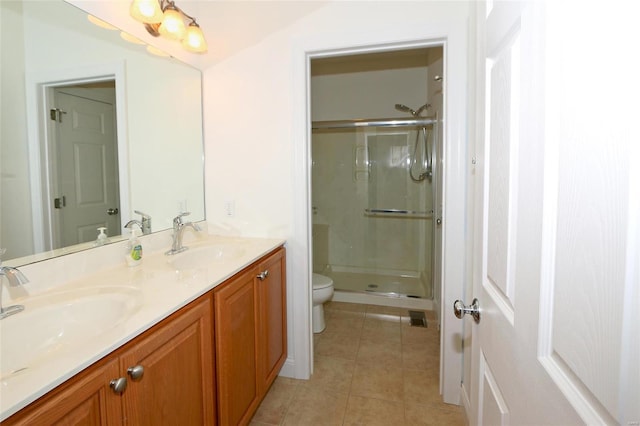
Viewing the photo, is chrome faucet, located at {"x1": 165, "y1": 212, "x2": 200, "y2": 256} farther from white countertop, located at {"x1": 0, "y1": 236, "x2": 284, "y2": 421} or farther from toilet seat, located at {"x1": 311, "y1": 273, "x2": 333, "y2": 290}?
toilet seat, located at {"x1": 311, "y1": 273, "x2": 333, "y2": 290}

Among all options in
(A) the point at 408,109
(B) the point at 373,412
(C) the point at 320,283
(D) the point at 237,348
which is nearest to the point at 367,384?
(B) the point at 373,412

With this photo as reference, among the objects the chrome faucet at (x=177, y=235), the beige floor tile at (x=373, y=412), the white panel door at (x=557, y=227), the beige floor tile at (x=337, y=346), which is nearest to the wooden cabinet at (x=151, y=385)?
the chrome faucet at (x=177, y=235)

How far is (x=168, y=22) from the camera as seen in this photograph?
1569 millimetres

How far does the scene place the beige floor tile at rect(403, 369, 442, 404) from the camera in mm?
1760

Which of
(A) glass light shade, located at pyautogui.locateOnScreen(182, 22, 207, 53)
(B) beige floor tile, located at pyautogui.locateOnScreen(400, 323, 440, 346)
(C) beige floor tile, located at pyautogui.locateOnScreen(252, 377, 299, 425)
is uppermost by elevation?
(A) glass light shade, located at pyautogui.locateOnScreen(182, 22, 207, 53)

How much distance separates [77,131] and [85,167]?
15 centimetres

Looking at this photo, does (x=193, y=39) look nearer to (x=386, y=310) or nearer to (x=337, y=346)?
(x=337, y=346)

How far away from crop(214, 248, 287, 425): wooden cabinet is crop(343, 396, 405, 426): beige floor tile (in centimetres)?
48

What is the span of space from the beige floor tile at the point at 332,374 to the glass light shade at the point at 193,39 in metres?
2.13

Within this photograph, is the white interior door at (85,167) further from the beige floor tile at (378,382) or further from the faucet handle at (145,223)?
the beige floor tile at (378,382)

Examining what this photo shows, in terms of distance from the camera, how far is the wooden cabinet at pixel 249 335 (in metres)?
1.23

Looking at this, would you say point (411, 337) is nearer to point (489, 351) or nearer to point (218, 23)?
point (489, 351)

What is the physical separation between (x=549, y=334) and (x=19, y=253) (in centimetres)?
157

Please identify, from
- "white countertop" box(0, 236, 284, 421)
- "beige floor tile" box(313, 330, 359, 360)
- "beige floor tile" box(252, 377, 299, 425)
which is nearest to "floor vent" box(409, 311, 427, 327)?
"beige floor tile" box(313, 330, 359, 360)
